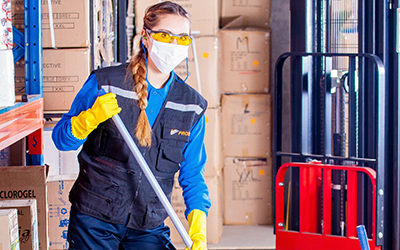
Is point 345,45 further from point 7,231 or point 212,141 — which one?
point 7,231

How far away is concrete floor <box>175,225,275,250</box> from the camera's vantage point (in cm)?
416

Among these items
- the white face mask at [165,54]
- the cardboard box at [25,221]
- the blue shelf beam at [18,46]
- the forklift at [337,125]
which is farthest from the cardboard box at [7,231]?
the forklift at [337,125]

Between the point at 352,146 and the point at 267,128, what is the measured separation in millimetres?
1484

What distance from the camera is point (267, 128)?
4.67 m

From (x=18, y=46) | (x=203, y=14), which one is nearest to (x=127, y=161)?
(x=18, y=46)

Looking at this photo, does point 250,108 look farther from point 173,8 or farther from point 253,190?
point 173,8

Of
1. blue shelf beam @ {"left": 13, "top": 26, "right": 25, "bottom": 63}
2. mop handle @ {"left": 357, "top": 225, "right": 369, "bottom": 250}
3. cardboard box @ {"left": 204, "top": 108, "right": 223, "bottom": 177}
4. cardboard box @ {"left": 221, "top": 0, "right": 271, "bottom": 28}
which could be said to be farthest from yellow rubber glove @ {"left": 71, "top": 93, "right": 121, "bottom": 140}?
cardboard box @ {"left": 221, "top": 0, "right": 271, "bottom": 28}

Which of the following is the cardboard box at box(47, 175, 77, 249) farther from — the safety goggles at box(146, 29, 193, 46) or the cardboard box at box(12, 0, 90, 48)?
the safety goggles at box(146, 29, 193, 46)

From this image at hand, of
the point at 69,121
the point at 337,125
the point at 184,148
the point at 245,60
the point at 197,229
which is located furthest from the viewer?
the point at 245,60

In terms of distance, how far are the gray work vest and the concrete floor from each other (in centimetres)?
231

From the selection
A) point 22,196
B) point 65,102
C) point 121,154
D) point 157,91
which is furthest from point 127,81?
point 65,102

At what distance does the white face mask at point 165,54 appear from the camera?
2045mm

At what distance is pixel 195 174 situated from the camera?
209cm

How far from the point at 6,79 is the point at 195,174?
0.95 meters
